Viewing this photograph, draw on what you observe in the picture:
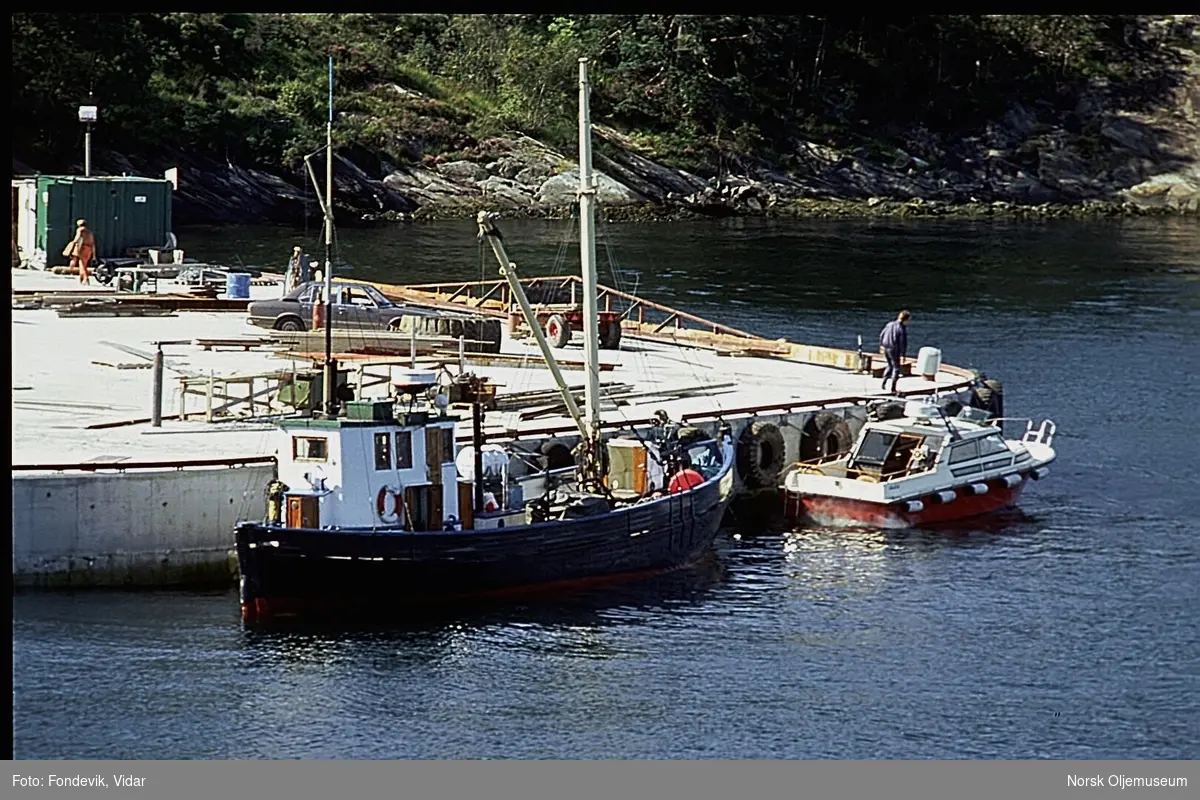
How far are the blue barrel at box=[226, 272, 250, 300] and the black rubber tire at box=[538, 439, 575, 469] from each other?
2073cm

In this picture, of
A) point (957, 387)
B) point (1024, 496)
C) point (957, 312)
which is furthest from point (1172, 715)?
point (957, 312)

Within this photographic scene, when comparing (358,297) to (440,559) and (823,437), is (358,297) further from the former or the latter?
(440,559)

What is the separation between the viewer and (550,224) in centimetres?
9862

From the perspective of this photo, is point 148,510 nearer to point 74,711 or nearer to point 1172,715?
point 74,711

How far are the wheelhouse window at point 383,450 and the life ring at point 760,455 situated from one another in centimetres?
1055

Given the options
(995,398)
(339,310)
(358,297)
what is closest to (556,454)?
(339,310)

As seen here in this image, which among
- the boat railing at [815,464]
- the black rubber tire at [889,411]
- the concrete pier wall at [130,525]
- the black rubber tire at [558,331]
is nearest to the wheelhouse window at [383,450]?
the concrete pier wall at [130,525]

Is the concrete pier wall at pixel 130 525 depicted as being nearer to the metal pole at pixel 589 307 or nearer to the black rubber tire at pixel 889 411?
the metal pole at pixel 589 307

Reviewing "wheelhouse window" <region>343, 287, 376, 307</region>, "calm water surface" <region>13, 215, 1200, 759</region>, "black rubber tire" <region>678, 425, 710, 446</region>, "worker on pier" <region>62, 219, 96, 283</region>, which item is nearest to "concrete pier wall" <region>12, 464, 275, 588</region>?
"calm water surface" <region>13, 215, 1200, 759</region>

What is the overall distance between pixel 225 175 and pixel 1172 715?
79.7 meters

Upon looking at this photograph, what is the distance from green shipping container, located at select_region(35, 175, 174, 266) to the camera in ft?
193

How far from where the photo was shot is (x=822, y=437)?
125 ft

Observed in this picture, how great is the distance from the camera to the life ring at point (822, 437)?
38000 millimetres

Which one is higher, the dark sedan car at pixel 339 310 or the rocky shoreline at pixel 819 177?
the rocky shoreline at pixel 819 177
